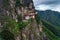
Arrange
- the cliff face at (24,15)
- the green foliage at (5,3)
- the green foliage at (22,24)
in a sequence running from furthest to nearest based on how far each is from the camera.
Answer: the green foliage at (22,24), the cliff face at (24,15), the green foliage at (5,3)

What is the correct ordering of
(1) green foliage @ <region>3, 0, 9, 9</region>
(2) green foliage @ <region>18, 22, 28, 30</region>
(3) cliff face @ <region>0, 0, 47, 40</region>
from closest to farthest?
(1) green foliage @ <region>3, 0, 9, 9</region>
(3) cliff face @ <region>0, 0, 47, 40</region>
(2) green foliage @ <region>18, 22, 28, 30</region>

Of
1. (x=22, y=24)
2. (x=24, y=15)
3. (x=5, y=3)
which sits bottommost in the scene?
(x=22, y=24)

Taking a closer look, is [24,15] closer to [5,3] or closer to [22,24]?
[22,24]

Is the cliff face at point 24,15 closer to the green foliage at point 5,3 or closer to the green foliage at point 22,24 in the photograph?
the green foliage at point 22,24

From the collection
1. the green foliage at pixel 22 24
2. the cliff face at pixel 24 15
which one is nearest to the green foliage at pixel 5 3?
the cliff face at pixel 24 15

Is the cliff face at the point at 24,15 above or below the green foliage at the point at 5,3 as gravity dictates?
below

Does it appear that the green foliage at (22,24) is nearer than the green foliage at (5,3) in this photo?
No

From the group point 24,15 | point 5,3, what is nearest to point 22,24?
point 5,3

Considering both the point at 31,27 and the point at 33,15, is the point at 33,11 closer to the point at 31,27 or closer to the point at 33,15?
the point at 33,15

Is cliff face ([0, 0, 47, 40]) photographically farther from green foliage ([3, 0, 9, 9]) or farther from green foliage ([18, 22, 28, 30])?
green foliage ([3, 0, 9, 9])

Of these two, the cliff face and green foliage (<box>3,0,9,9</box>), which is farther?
the cliff face

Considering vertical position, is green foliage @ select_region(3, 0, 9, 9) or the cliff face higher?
green foliage @ select_region(3, 0, 9, 9)

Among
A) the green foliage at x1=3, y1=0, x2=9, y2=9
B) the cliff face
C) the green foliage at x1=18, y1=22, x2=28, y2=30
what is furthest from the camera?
the green foliage at x1=18, y1=22, x2=28, y2=30

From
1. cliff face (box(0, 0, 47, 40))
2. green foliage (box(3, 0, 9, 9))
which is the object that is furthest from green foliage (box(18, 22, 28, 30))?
green foliage (box(3, 0, 9, 9))
